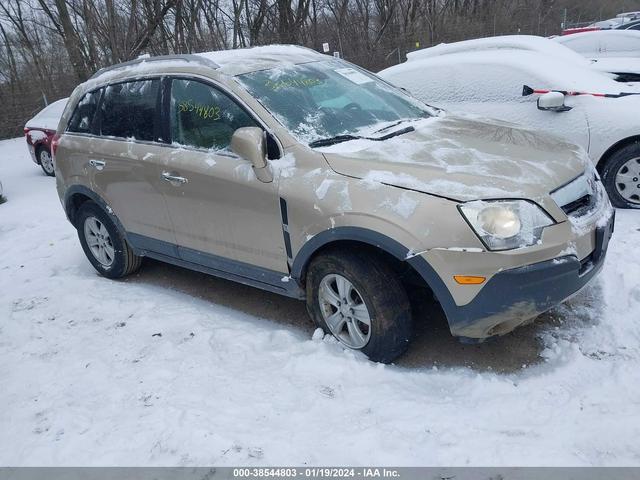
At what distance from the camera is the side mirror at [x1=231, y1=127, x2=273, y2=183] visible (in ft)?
11.0

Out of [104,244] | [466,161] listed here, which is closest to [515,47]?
[466,161]

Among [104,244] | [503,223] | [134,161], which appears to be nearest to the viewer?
[503,223]

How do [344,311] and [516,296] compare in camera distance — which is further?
[344,311]

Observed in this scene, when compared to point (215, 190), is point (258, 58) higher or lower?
higher

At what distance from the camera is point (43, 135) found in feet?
34.9

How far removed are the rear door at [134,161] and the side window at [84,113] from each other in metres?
0.12

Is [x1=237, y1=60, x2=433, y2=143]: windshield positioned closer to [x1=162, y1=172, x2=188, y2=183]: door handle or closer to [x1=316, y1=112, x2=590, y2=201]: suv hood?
[x1=316, y1=112, x2=590, y2=201]: suv hood

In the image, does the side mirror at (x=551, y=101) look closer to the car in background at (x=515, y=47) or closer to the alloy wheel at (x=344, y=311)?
the car in background at (x=515, y=47)

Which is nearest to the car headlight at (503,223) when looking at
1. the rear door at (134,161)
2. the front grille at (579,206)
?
the front grille at (579,206)

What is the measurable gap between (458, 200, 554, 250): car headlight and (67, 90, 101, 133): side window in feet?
11.4

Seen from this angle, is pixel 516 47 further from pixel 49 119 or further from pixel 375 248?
pixel 49 119

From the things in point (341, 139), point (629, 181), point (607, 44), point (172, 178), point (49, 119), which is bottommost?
point (629, 181)

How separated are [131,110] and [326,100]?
1.67 meters

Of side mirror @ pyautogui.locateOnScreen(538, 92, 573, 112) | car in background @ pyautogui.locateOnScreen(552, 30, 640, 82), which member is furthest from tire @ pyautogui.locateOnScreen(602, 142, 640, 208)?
car in background @ pyautogui.locateOnScreen(552, 30, 640, 82)
